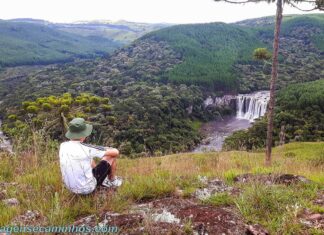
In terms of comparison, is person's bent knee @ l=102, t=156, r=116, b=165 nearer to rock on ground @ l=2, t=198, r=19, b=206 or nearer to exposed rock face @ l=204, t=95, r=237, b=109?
rock on ground @ l=2, t=198, r=19, b=206

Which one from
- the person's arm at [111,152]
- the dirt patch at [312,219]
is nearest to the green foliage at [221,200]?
the dirt patch at [312,219]

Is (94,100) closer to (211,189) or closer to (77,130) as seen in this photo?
(77,130)

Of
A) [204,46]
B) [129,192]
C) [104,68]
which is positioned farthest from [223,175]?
[204,46]

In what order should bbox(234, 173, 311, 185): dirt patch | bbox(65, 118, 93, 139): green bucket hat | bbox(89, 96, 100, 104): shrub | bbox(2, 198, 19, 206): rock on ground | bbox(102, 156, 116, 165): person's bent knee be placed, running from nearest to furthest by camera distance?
bbox(2, 198, 19, 206): rock on ground < bbox(65, 118, 93, 139): green bucket hat < bbox(102, 156, 116, 165): person's bent knee < bbox(234, 173, 311, 185): dirt patch < bbox(89, 96, 100, 104): shrub

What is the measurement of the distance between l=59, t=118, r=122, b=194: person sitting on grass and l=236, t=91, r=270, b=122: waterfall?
87.0 meters

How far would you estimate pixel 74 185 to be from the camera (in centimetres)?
603

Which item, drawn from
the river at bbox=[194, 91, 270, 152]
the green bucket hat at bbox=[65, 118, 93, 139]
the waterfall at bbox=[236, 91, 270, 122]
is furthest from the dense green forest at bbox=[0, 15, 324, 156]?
the green bucket hat at bbox=[65, 118, 93, 139]

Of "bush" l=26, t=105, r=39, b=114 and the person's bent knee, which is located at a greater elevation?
the person's bent knee

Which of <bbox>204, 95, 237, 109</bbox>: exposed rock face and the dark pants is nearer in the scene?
the dark pants

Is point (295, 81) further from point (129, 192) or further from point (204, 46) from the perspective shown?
point (129, 192)

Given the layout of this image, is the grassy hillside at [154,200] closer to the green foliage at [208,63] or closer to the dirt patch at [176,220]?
the dirt patch at [176,220]

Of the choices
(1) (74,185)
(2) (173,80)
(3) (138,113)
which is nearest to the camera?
(1) (74,185)

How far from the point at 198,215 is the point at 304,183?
2642mm

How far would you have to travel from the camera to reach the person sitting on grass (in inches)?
239
